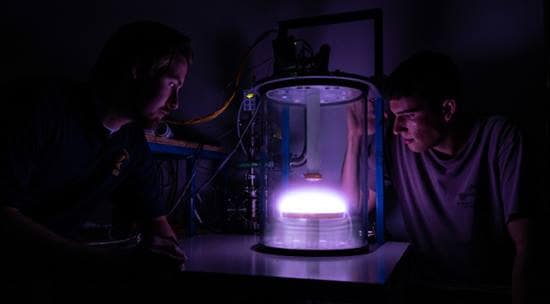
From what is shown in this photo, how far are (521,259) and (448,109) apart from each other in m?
0.61

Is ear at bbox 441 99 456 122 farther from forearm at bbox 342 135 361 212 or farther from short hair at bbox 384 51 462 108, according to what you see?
forearm at bbox 342 135 361 212

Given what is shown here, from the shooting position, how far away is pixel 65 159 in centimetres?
124

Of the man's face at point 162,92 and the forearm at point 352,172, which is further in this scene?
the forearm at point 352,172

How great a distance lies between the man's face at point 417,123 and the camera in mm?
1568

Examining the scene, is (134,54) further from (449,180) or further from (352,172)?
(449,180)

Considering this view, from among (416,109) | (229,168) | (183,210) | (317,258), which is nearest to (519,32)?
(416,109)

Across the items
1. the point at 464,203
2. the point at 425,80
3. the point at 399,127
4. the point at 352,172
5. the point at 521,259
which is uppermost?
the point at 425,80

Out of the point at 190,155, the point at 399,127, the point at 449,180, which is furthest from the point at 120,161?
the point at 449,180

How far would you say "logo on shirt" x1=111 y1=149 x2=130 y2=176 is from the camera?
1373 mm

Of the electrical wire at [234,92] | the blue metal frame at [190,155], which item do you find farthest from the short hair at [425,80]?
the blue metal frame at [190,155]

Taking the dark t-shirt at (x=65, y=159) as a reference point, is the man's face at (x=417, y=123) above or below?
above

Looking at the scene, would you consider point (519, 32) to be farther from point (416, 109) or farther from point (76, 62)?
point (76, 62)

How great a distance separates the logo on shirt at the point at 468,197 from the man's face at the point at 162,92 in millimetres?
1149

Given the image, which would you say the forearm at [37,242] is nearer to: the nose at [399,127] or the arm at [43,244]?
the arm at [43,244]
